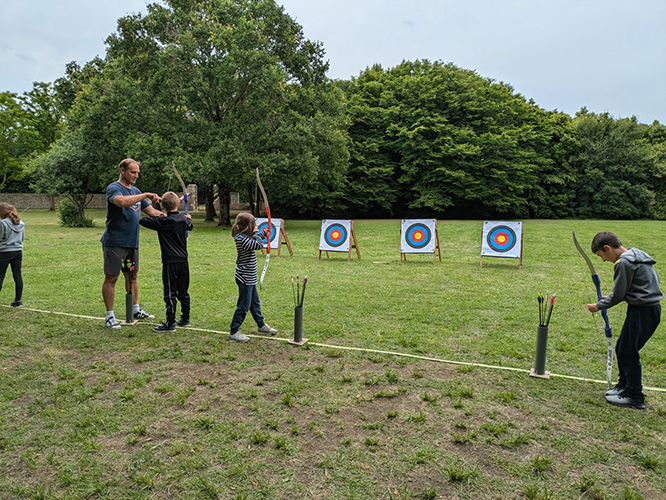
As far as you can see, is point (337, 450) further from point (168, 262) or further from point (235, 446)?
point (168, 262)

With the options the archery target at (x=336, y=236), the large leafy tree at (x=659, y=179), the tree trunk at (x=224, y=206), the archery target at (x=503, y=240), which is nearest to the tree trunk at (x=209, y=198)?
the tree trunk at (x=224, y=206)

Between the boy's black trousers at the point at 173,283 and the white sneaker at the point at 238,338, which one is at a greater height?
the boy's black trousers at the point at 173,283

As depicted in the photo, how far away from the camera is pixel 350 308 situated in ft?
19.0

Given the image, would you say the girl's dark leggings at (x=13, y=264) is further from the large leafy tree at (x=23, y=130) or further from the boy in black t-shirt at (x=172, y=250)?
the large leafy tree at (x=23, y=130)

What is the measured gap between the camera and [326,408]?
2.96 m

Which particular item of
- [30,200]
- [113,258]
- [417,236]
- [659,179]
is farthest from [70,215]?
[659,179]

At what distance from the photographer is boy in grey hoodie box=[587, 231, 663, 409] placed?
290 centimetres

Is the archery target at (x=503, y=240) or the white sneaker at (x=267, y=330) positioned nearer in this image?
the white sneaker at (x=267, y=330)

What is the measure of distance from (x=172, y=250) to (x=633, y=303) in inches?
153

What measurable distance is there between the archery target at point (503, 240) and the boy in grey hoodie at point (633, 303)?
262 inches

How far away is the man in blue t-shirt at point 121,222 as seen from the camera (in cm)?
440

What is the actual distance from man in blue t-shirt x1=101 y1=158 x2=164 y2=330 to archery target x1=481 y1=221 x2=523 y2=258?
24.0ft

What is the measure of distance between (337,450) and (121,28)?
21145 millimetres

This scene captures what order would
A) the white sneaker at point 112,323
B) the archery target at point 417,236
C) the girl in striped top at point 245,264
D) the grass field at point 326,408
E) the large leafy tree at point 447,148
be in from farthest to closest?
the large leafy tree at point 447,148
the archery target at point 417,236
the white sneaker at point 112,323
the girl in striped top at point 245,264
the grass field at point 326,408
